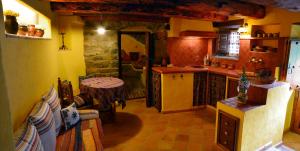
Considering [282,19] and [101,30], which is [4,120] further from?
[101,30]

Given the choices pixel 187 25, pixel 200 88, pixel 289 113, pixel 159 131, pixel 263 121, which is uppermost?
pixel 187 25

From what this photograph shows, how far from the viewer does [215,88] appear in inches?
166

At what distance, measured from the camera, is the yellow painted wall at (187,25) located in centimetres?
460

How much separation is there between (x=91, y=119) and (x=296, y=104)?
3.39m

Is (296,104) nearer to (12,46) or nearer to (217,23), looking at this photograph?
(217,23)

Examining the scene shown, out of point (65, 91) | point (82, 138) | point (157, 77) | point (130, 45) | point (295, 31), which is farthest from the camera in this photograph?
point (130, 45)

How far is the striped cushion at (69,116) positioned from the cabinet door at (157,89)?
2028mm

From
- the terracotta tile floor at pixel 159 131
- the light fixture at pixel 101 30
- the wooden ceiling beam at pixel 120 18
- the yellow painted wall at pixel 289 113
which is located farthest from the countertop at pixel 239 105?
the light fixture at pixel 101 30

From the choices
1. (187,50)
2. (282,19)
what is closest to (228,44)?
(187,50)

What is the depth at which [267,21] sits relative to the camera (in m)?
3.45

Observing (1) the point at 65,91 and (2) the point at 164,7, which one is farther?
(1) the point at 65,91

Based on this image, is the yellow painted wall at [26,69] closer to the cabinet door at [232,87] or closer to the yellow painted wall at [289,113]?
the cabinet door at [232,87]

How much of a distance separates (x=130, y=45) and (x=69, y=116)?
6002 mm

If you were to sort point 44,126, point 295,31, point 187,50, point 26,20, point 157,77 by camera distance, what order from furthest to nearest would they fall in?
1. point 187,50
2. point 157,77
3. point 295,31
4. point 26,20
5. point 44,126
